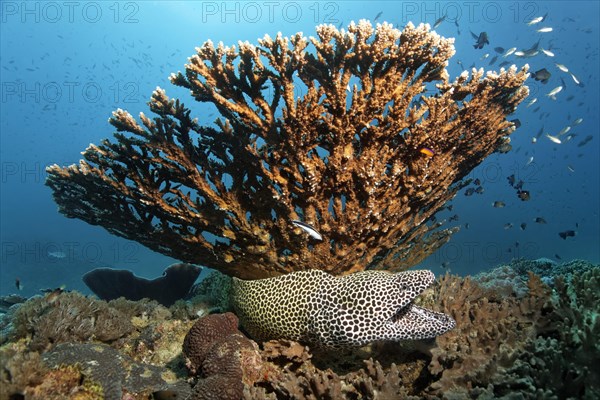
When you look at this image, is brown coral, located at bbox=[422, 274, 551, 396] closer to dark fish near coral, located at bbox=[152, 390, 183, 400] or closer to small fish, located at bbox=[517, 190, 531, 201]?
dark fish near coral, located at bbox=[152, 390, 183, 400]

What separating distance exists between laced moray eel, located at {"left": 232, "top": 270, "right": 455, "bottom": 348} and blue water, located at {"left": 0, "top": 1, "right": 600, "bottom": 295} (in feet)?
142

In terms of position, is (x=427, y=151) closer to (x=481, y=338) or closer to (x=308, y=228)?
(x=308, y=228)

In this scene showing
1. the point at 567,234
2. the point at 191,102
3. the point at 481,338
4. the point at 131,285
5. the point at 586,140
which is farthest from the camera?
the point at 191,102

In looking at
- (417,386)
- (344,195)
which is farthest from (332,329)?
(344,195)

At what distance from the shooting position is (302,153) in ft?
13.2

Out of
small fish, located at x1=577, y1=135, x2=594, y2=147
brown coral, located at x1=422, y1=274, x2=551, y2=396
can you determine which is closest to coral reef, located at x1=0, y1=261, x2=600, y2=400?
brown coral, located at x1=422, y1=274, x2=551, y2=396

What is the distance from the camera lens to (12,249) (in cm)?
6078

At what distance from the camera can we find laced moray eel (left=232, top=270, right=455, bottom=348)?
3.21 metres

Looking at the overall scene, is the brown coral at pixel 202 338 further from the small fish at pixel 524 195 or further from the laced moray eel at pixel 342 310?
the small fish at pixel 524 195

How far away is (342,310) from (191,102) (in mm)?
121391

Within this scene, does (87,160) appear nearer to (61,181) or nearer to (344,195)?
Answer: (61,181)

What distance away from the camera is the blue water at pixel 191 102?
61.5 metres

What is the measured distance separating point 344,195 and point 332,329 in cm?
169

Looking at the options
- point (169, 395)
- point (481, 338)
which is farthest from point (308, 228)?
point (169, 395)
